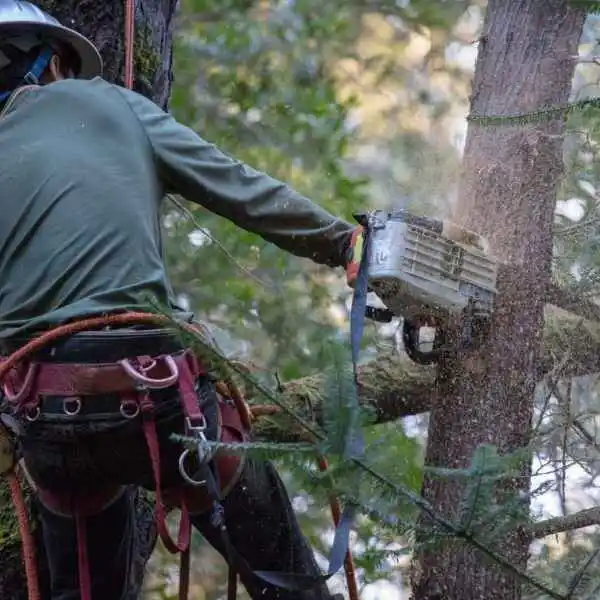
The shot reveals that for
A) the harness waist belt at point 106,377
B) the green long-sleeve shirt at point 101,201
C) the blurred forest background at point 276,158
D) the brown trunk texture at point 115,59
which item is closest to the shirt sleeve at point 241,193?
the green long-sleeve shirt at point 101,201

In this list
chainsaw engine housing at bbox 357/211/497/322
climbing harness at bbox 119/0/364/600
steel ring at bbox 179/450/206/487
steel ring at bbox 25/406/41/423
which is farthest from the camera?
chainsaw engine housing at bbox 357/211/497/322

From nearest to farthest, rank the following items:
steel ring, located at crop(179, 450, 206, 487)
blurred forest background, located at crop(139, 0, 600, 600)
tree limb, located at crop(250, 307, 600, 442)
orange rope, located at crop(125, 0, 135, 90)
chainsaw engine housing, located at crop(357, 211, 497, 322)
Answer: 1. steel ring, located at crop(179, 450, 206, 487)
2. chainsaw engine housing, located at crop(357, 211, 497, 322)
3. orange rope, located at crop(125, 0, 135, 90)
4. tree limb, located at crop(250, 307, 600, 442)
5. blurred forest background, located at crop(139, 0, 600, 600)

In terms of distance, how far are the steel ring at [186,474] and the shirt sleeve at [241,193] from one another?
0.64m

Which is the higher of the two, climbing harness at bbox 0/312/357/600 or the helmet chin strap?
the helmet chin strap

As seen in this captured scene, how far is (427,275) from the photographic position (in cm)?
272

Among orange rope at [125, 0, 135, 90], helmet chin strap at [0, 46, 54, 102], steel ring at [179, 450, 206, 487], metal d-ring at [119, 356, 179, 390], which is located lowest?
steel ring at [179, 450, 206, 487]

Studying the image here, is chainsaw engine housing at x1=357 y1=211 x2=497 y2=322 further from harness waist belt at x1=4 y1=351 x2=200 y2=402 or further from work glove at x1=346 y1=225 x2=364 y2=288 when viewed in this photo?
harness waist belt at x1=4 y1=351 x2=200 y2=402

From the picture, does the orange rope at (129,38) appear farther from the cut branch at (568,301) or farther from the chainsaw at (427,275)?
the cut branch at (568,301)

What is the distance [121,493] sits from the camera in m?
2.91

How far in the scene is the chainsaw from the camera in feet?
8.80

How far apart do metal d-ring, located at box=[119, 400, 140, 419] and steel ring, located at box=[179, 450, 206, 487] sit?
0.49 feet

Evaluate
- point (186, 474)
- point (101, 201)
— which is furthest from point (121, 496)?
point (101, 201)

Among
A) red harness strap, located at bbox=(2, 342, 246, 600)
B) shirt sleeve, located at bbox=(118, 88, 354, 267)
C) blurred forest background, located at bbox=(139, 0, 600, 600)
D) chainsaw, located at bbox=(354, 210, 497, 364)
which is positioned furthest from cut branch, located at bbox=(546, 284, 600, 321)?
blurred forest background, located at bbox=(139, 0, 600, 600)

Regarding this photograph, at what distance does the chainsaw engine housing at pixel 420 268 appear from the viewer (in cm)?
268
